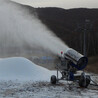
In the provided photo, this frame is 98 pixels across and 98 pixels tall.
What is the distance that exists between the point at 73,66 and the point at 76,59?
0.86 meters

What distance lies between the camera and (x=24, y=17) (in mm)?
29094

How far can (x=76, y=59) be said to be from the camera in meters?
16.1

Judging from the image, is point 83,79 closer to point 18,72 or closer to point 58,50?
point 58,50

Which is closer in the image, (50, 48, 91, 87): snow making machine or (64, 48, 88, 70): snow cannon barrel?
(50, 48, 91, 87): snow making machine

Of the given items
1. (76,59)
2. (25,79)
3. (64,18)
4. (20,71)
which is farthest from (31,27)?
(64,18)

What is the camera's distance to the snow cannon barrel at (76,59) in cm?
1613

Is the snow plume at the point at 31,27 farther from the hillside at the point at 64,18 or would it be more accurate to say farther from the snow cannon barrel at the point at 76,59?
the hillside at the point at 64,18

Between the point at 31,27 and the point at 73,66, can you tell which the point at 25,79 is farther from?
the point at 31,27

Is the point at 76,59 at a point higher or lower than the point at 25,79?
higher

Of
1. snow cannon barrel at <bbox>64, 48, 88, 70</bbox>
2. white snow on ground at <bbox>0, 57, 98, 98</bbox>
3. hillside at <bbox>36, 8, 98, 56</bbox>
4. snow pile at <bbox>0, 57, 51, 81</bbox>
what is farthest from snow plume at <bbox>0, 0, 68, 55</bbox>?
hillside at <bbox>36, 8, 98, 56</bbox>

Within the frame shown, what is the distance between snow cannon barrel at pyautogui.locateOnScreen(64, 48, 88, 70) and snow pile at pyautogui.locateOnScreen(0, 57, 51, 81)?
354 centimetres

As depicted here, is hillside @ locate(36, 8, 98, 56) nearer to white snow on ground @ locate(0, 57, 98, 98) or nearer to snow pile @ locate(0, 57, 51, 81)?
snow pile @ locate(0, 57, 51, 81)

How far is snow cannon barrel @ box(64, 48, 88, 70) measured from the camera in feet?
52.9

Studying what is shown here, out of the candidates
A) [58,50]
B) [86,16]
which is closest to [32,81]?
[58,50]
